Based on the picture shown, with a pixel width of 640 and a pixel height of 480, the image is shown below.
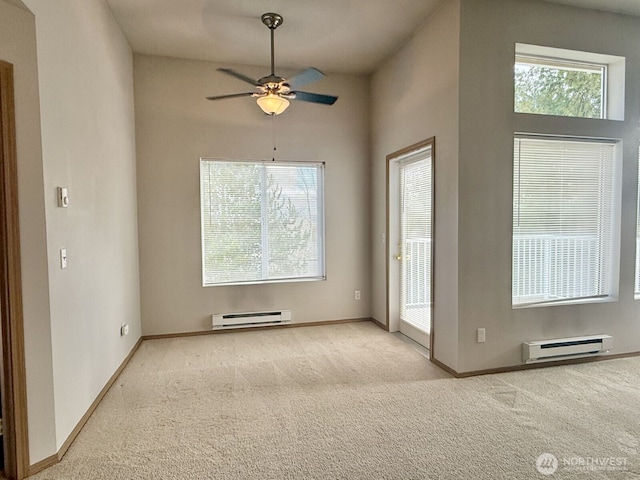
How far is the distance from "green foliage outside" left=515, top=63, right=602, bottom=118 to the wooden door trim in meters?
3.76

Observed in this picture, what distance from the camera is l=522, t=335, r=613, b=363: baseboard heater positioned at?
3.28m

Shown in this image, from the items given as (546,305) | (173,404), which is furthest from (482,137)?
(173,404)

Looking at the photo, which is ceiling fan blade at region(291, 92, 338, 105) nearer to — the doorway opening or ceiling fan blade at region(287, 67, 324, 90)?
ceiling fan blade at region(287, 67, 324, 90)

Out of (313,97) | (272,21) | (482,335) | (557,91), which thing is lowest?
(482,335)

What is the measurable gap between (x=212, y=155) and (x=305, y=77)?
6.08 feet

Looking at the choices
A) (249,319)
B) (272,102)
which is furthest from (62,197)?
(249,319)

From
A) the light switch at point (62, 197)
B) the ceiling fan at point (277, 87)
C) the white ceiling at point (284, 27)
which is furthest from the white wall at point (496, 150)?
the light switch at point (62, 197)

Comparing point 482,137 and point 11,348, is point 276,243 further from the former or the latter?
point 11,348

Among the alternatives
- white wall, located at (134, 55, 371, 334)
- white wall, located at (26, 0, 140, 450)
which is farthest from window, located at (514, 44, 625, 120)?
white wall, located at (26, 0, 140, 450)

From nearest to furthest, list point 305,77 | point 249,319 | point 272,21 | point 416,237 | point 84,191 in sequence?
1. point 84,191
2. point 305,77
3. point 272,21
4. point 416,237
5. point 249,319

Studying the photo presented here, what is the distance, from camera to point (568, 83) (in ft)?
11.8

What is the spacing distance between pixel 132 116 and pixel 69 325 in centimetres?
269

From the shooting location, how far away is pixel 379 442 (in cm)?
224

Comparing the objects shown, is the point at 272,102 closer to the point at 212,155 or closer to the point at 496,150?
the point at 212,155
